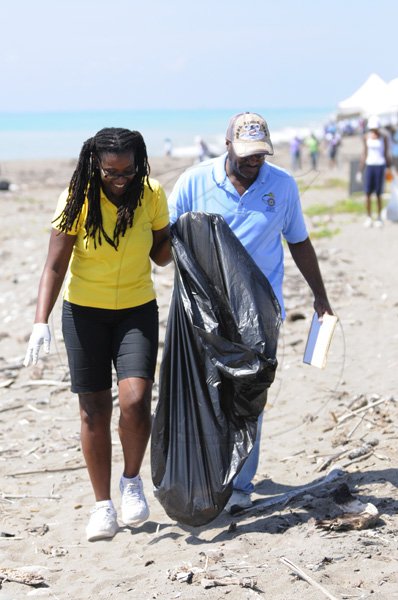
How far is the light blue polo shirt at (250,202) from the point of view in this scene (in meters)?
4.08

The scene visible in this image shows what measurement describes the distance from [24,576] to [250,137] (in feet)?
6.71

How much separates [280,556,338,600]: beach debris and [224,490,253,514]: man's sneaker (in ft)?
2.63

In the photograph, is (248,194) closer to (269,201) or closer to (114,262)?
(269,201)

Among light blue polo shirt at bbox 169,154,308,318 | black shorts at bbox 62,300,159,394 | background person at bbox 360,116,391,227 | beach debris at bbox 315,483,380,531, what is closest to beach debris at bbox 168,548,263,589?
beach debris at bbox 315,483,380,531

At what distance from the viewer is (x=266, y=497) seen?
4.52 metres

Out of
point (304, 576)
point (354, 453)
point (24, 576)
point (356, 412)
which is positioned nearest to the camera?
point (304, 576)

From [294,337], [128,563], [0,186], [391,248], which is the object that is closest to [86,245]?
[128,563]

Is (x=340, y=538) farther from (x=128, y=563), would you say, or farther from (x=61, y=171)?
(x=61, y=171)

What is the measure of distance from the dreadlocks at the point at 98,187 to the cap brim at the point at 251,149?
417 millimetres

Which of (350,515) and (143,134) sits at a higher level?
(350,515)

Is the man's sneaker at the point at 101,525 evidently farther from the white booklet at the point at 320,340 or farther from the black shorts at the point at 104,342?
the white booklet at the point at 320,340

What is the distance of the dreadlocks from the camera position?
3.84m

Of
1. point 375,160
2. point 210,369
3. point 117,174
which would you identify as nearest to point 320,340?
point 210,369

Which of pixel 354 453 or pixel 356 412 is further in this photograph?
pixel 356 412
